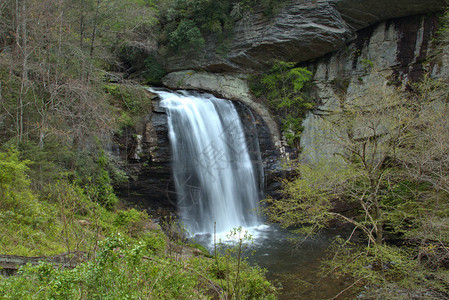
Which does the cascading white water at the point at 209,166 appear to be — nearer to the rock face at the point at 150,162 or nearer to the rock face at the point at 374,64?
the rock face at the point at 150,162

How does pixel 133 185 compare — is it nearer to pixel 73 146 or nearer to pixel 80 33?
pixel 73 146

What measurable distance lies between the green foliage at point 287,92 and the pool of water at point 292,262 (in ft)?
21.0

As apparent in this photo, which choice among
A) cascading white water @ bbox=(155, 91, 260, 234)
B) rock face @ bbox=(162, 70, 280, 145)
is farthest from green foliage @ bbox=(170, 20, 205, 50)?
cascading white water @ bbox=(155, 91, 260, 234)

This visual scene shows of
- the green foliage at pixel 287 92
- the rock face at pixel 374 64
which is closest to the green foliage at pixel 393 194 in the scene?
the rock face at pixel 374 64

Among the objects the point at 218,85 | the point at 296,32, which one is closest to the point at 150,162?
the point at 218,85

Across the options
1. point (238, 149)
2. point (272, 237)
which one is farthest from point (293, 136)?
point (272, 237)

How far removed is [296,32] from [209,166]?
888 centimetres

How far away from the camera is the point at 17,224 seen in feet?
19.6

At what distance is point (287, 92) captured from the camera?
1814 cm

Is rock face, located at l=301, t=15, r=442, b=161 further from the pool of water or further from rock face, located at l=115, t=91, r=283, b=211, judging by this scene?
rock face, located at l=115, t=91, r=283, b=211

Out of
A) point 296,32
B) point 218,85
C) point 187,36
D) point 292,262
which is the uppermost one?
point 296,32

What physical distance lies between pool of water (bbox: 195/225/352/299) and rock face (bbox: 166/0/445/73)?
32.6ft

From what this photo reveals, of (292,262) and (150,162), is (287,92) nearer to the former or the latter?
(150,162)

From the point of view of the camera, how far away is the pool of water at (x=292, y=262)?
7969 mm
